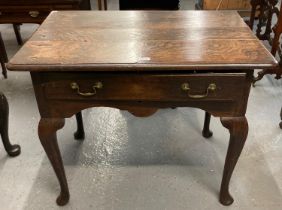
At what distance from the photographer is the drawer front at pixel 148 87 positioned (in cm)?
98

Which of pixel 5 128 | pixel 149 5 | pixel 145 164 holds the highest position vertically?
pixel 149 5

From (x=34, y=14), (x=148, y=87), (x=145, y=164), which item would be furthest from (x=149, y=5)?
(x=148, y=87)

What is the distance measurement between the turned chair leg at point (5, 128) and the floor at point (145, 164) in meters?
0.04

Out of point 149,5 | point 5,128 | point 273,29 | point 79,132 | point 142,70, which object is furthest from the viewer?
point 149,5

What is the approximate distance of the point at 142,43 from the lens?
1088mm

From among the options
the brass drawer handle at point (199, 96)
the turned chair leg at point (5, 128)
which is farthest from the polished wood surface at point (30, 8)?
the brass drawer handle at point (199, 96)

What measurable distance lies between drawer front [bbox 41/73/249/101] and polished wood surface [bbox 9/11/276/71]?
51 mm

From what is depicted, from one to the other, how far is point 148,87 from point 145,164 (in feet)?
2.08

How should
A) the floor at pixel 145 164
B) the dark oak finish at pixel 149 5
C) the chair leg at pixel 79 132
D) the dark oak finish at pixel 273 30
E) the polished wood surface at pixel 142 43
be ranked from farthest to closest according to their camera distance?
1. the dark oak finish at pixel 149 5
2. the dark oak finish at pixel 273 30
3. the chair leg at pixel 79 132
4. the floor at pixel 145 164
5. the polished wood surface at pixel 142 43

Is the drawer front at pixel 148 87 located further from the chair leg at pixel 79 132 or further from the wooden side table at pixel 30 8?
the wooden side table at pixel 30 8

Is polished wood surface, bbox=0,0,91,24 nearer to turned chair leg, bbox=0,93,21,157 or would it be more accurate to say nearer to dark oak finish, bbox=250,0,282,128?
turned chair leg, bbox=0,93,21,157

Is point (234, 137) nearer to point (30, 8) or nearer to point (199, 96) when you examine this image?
point (199, 96)

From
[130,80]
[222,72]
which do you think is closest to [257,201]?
[222,72]

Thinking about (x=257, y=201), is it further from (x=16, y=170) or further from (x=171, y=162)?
(x=16, y=170)
